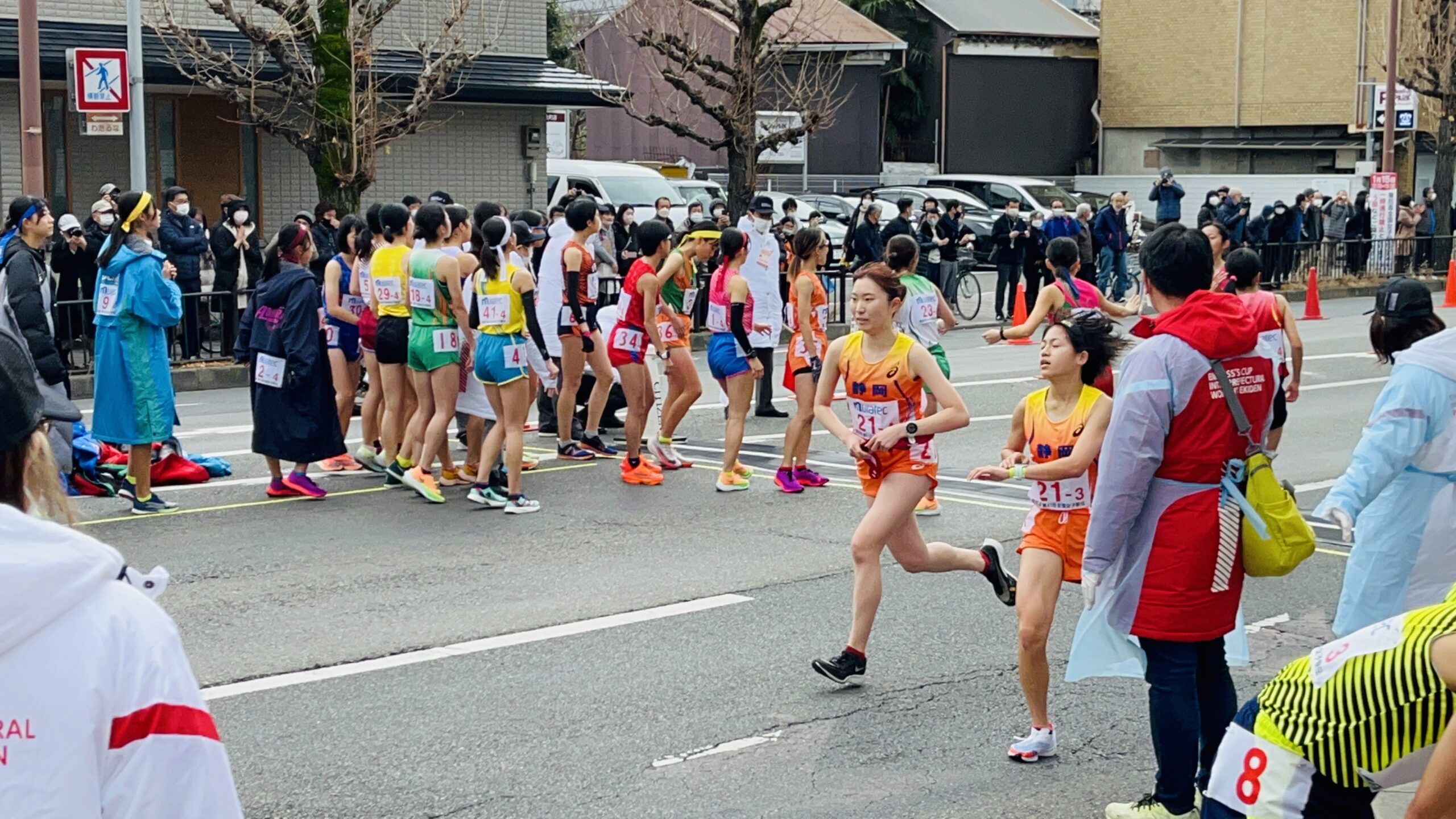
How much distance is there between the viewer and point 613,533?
973 centimetres

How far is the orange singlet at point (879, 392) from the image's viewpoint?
6.91 meters

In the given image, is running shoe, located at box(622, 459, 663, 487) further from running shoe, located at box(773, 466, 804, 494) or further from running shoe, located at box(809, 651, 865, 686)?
running shoe, located at box(809, 651, 865, 686)

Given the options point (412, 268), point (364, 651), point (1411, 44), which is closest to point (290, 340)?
point (412, 268)

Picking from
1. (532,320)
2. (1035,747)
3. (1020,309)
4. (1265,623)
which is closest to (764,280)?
(532,320)

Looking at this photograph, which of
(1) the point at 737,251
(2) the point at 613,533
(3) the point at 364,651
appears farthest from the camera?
(1) the point at 737,251

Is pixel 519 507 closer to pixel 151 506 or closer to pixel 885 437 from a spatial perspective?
pixel 151 506

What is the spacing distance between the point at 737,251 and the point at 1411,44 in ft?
95.4

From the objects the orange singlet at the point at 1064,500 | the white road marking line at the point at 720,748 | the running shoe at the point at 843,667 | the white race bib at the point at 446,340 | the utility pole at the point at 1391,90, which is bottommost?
the white road marking line at the point at 720,748

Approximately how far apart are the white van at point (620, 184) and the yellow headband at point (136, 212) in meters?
19.3

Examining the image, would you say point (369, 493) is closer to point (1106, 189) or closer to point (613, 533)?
point (613, 533)

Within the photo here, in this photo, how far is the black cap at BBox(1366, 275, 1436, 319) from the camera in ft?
18.1

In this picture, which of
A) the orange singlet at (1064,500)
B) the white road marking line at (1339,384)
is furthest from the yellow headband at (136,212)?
the white road marking line at (1339,384)

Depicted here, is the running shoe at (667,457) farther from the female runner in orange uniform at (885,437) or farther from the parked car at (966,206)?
the parked car at (966,206)

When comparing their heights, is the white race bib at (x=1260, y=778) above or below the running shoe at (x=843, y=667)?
above
